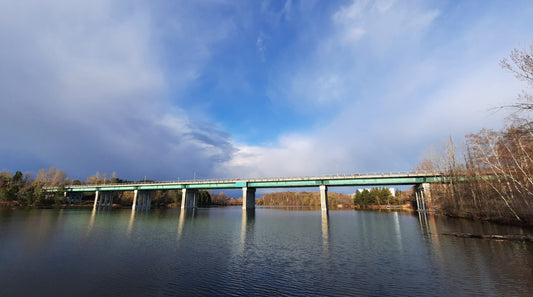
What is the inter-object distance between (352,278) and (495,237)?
25.4 m

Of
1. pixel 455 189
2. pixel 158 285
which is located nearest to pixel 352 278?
pixel 158 285

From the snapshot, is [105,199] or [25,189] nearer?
[25,189]

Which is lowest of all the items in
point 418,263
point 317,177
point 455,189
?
point 418,263

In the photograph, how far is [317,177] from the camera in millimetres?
89062

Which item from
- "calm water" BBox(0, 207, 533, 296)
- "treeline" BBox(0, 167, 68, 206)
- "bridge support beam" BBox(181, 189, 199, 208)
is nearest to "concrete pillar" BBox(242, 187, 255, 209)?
"bridge support beam" BBox(181, 189, 199, 208)

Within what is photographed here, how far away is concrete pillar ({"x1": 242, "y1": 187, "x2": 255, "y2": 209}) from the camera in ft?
338

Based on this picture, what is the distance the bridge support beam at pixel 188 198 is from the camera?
364 feet

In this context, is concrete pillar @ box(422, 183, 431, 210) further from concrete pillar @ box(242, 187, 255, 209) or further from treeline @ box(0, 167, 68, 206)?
treeline @ box(0, 167, 68, 206)

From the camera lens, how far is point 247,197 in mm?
105500

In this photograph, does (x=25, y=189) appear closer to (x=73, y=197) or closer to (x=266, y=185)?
(x=73, y=197)

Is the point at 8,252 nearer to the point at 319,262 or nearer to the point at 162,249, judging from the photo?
the point at 162,249

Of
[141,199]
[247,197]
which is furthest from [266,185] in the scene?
[141,199]

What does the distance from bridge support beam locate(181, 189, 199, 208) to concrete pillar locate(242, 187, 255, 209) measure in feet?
97.6

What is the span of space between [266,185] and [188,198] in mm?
43750
